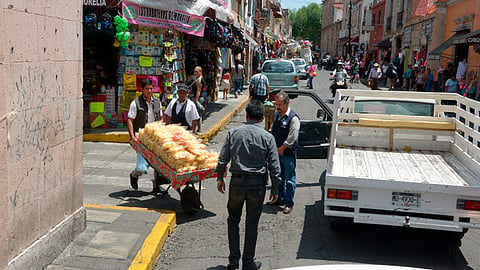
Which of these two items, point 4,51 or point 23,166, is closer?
point 4,51

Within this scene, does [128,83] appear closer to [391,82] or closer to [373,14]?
[391,82]

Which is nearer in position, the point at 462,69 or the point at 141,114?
the point at 141,114

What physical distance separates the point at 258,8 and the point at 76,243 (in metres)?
40.4

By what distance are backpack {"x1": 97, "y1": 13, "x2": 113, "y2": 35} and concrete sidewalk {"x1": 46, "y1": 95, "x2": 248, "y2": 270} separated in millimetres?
5773

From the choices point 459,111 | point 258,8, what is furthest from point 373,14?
point 459,111

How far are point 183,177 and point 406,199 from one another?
280cm

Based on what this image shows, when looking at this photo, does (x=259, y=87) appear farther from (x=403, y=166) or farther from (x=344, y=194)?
(x=344, y=194)

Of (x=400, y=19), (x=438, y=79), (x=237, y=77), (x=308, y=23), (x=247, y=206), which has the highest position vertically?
(x=308, y=23)

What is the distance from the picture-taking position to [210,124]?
1474cm

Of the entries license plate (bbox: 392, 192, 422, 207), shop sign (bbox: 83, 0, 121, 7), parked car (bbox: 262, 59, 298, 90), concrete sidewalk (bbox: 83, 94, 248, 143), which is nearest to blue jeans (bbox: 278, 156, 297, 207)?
license plate (bbox: 392, 192, 422, 207)

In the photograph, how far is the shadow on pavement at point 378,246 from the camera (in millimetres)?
5797

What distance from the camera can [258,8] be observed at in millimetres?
43844

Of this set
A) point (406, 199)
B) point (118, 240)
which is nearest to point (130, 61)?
point (118, 240)

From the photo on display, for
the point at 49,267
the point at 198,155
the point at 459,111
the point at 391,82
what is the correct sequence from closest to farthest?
the point at 49,267 < the point at 198,155 < the point at 459,111 < the point at 391,82
